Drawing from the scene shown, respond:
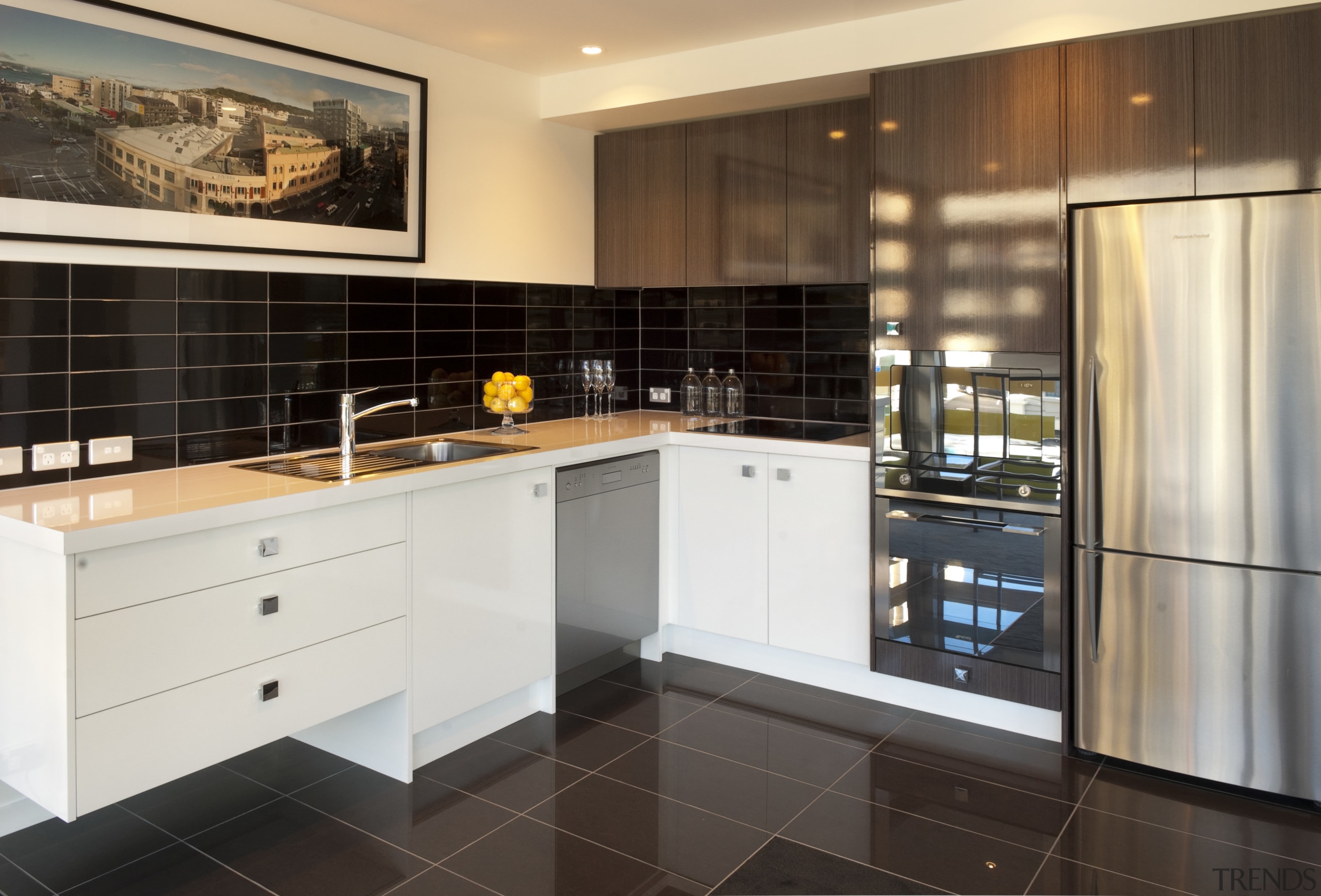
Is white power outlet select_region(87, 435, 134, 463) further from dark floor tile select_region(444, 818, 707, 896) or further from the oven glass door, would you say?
the oven glass door

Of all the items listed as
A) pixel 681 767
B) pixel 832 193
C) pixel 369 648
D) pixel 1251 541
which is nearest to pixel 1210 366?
pixel 1251 541

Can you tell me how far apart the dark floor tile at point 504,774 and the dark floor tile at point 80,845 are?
0.76 metres

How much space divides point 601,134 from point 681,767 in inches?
115

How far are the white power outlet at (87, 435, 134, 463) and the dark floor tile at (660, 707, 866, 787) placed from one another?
1.87 metres

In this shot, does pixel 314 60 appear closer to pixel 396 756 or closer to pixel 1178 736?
pixel 396 756

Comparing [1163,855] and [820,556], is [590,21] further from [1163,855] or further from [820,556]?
[1163,855]

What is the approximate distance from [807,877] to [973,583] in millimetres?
1239

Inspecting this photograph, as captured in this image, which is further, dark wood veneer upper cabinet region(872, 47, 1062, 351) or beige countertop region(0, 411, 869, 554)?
dark wood veneer upper cabinet region(872, 47, 1062, 351)

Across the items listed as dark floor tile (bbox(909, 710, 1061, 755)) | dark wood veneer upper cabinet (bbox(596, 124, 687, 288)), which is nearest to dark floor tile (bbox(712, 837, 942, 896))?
dark floor tile (bbox(909, 710, 1061, 755))

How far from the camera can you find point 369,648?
8.92ft

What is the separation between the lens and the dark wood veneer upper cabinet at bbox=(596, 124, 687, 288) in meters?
4.27

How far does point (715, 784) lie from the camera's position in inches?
113

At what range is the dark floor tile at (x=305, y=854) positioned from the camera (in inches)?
92.3

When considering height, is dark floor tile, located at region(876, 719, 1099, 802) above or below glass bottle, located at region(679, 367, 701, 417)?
below
